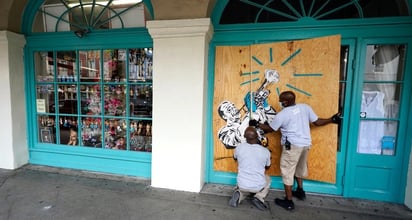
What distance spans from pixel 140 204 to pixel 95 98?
1921 millimetres

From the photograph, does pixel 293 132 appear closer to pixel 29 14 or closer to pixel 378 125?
pixel 378 125

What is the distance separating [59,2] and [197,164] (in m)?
3.42

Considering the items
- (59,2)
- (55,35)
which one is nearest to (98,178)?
(55,35)

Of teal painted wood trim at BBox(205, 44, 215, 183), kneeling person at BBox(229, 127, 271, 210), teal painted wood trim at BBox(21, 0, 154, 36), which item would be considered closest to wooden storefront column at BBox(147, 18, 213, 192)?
teal painted wood trim at BBox(205, 44, 215, 183)

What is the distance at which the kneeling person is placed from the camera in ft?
8.32

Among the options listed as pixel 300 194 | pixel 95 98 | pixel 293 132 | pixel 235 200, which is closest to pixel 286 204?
pixel 300 194

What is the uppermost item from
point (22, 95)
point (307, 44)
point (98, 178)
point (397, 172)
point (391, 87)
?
→ point (307, 44)

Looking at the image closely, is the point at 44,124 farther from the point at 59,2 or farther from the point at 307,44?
the point at 307,44

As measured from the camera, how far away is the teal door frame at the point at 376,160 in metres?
2.69

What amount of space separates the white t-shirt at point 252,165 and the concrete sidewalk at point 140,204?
13.2 inches

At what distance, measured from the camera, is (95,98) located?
11.9ft

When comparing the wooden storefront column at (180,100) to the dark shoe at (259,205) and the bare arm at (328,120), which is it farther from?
the bare arm at (328,120)

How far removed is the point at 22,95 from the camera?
3.79m

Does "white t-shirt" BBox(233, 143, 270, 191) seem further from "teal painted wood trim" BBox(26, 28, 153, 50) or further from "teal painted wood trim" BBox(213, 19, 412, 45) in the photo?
"teal painted wood trim" BBox(26, 28, 153, 50)
